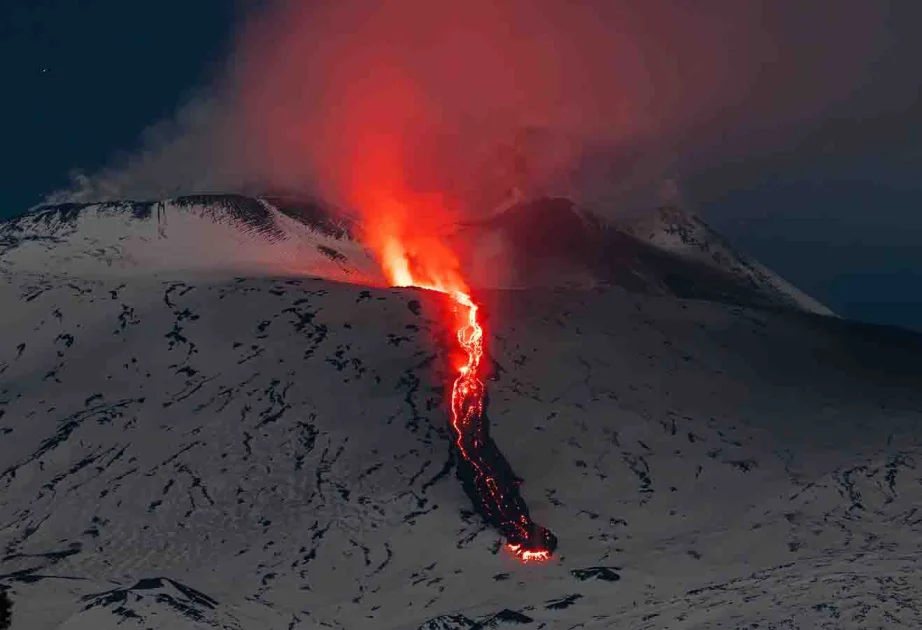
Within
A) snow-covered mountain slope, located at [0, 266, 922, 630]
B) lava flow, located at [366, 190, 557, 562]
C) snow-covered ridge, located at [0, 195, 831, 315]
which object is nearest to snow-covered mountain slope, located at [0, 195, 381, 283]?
snow-covered ridge, located at [0, 195, 831, 315]

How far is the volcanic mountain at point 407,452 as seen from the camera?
10469 centimetres

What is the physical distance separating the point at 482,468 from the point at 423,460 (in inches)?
195

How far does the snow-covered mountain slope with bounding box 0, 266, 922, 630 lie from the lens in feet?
342

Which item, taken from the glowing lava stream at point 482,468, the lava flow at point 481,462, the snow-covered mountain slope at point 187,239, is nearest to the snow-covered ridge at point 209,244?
the snow-covered mountain slope at point 187,239

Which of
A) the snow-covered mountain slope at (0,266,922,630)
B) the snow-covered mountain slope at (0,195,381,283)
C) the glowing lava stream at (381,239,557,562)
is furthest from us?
the snow-covered mountain slope at (0,195,381,283)

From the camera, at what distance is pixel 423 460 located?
12756 cm

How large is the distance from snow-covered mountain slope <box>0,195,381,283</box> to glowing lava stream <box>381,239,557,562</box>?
29.1 metres

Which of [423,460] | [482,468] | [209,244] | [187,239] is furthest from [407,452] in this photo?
[187,239]

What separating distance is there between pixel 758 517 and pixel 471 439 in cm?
2453

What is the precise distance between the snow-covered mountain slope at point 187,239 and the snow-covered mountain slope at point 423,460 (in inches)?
292

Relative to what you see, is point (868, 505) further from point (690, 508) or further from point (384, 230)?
point (384, 230)

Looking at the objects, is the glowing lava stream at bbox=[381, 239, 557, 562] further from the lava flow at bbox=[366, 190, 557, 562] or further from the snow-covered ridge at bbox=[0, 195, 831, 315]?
the snow-covered ridge at bbox=[0, 195, 831, 315]

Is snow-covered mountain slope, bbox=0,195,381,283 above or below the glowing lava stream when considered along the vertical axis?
above

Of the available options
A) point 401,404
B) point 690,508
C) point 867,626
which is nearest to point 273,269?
point 401,404
